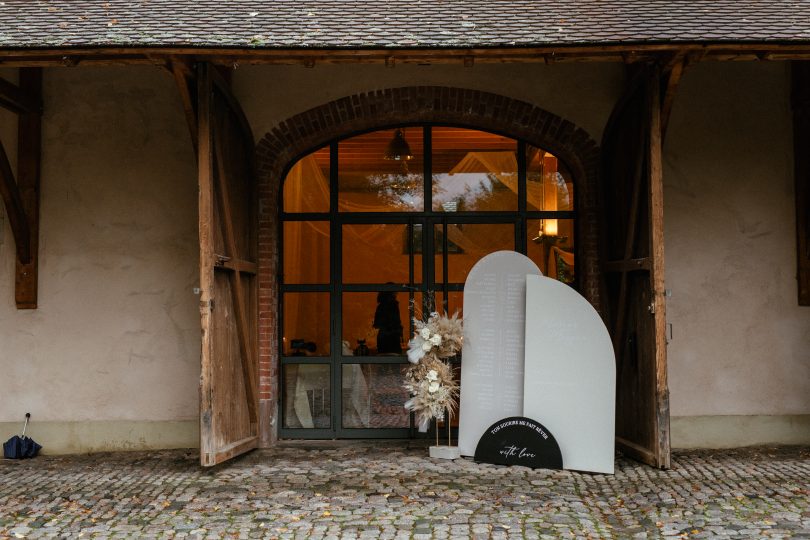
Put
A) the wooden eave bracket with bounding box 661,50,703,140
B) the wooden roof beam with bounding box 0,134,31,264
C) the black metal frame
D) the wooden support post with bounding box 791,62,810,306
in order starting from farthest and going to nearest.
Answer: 1. the black metal frame
2. the wooden support post with bounding box 791,62,810,306
3. the wooden roof beam with bounding box 0,134,31,264
4. the wooden eave bracket with bounding box 661,50,703,140

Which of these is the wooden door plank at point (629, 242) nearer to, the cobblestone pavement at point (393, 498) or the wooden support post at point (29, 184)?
the cobblestone pavement at point (393, 498)

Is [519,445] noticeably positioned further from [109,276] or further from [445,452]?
[109,276]

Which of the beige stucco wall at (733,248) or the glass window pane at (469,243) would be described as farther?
the glass window pane at (469,243)

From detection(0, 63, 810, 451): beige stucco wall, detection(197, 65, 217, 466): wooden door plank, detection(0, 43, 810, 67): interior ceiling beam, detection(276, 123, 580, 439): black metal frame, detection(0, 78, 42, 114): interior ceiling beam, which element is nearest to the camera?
detection(0, 43, 810, 67): interior ceiling beam

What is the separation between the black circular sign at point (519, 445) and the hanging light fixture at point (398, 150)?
2.91 m

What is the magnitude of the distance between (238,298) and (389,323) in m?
1.63

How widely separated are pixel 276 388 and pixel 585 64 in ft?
14.6

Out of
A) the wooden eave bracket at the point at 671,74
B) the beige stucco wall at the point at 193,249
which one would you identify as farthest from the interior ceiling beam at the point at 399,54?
the beige stucco wall at the point at 193,249

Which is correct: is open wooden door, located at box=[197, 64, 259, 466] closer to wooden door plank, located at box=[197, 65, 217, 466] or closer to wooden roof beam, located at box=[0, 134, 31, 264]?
wooden door plank, located at box=[197, 65, 217, 466]

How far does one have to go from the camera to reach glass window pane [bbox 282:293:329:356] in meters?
7.90

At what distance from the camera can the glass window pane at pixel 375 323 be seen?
7.86 metres

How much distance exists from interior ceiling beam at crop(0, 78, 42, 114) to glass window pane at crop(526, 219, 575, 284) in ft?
16.5

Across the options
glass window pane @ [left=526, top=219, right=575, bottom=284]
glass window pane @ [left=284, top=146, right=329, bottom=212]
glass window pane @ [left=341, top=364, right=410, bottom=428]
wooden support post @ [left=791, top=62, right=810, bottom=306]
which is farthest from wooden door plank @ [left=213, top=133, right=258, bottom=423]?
wooden support post @ [left=791, top=62, right=810, bottom=306]

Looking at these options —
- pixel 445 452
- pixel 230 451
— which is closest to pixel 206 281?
pixel 230 451
